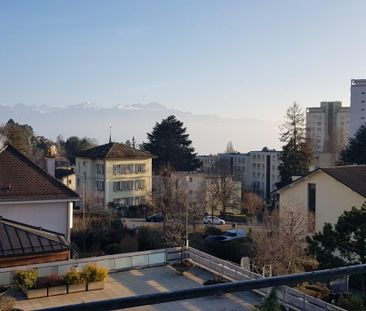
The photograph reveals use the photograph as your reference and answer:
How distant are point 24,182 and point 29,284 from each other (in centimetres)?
402

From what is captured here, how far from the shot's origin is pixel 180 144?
5616cm

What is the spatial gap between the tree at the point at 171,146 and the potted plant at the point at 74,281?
129 ft

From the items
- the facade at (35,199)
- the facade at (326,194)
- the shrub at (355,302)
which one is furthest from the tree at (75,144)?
the shrub at (355,302)

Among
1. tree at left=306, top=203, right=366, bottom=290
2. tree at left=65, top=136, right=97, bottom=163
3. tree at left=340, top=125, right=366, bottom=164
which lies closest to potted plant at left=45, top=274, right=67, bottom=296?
tree at left=306, top=203, right=366, bottom=290

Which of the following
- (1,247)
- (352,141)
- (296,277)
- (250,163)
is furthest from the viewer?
(250,163)

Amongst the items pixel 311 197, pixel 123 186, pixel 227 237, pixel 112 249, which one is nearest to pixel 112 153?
pixel 123 186

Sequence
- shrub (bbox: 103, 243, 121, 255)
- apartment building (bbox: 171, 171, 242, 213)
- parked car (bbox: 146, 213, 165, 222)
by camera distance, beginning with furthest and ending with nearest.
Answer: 1. apartment building (bbox: 171, 171, 242, 213)
2. parked car (bbox: 146, 213, 165, 222)
3. shrub (bbox: 103, 243, 121, 255)

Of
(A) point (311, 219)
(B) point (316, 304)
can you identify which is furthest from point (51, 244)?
(A) point (311, 219)

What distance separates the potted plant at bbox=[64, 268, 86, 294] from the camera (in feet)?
47.1

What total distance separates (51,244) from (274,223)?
1332 centimetres

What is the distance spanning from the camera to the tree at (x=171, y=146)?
5497 cm

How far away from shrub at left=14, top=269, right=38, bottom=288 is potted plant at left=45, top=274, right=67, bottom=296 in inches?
16.5

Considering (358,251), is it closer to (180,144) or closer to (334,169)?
(334,169)

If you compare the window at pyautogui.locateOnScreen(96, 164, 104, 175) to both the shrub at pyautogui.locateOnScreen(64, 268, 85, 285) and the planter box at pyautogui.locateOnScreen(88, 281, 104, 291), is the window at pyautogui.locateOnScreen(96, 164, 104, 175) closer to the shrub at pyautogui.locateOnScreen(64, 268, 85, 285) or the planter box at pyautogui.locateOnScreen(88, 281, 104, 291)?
the planter box at pyautogui.locateOnScreen(88, 281, 104, 291)
